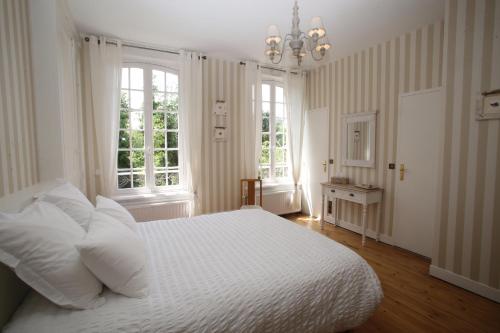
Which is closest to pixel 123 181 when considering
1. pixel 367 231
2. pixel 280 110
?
pixel 280 110

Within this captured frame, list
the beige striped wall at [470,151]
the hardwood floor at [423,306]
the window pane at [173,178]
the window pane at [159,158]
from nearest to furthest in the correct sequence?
the hardwood floor at [423,306]
the beige striped wall at [470,151]
the window pane at [159,158]
the window pane at [173,178]

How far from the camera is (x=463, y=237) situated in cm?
229

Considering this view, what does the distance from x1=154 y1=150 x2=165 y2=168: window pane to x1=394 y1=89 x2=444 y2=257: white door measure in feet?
11.0

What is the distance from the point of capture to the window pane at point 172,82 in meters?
3.72

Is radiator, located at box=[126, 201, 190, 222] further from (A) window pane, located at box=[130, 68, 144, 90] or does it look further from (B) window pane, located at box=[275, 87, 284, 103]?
(B) window pane, located at box=[275, 87, 284, 103]

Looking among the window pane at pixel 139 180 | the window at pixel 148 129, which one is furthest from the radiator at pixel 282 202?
the window pane at pixel 139 180

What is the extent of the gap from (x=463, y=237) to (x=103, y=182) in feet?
13.5

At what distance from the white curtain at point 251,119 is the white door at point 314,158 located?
108 centimetres

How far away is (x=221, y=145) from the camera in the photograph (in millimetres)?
4023

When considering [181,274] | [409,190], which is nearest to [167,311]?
[181,274]

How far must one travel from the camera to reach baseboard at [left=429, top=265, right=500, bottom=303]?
2.11 meters

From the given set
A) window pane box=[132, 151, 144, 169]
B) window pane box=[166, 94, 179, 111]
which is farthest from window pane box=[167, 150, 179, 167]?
window pane box=[166, 94, 179, 111]

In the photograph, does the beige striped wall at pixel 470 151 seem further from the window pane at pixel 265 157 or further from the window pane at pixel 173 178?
the window pane at pixel 173 178

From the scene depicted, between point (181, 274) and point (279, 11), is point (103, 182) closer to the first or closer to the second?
point (181, 274)
